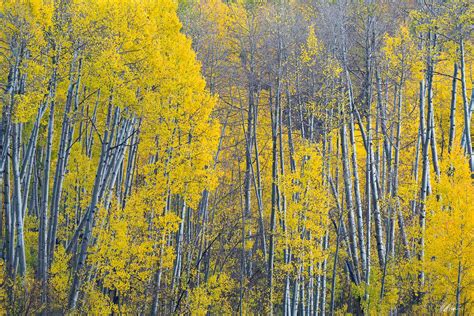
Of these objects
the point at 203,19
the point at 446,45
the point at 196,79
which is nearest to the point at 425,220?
the point at 446,45

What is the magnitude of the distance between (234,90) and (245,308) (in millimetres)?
7694

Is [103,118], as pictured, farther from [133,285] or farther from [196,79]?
[133,285]

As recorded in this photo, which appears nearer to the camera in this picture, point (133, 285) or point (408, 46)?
point (133, 285)

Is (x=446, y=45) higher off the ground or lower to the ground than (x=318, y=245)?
higher

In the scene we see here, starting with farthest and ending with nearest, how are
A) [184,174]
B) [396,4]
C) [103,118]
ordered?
[103,118]
[396,4]
[184,174]

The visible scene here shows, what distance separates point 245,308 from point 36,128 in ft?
24.3

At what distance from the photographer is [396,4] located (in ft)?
51.7

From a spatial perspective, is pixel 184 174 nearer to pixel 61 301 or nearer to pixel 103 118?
pixel 61 301

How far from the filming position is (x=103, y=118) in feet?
57.5

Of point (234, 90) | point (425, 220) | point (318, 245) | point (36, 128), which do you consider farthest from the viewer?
point (234, 90)

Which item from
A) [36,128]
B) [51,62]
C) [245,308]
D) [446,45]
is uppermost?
[446,45]

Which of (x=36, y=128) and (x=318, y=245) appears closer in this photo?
(x=36, y=128)

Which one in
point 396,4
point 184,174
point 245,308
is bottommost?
point 245,308

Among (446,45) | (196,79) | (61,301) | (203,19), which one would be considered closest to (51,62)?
(196,79)
